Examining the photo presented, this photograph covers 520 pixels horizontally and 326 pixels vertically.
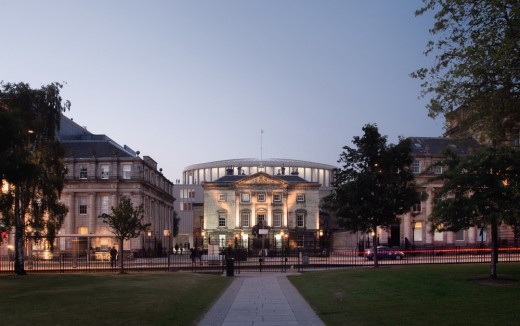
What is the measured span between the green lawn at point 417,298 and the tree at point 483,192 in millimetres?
2732

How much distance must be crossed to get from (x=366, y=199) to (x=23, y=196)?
24501 millimetres

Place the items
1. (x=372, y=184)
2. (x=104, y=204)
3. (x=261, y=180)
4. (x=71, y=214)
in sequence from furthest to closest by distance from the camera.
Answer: (x=261, y=180), (x=104, y=204), (x=71, y=214), (x=372, y=184)

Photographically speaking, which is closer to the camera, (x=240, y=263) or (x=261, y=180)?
(x=240, y=263)

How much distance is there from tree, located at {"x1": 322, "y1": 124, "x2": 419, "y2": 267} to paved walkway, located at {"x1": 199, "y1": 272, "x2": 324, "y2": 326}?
1277cm

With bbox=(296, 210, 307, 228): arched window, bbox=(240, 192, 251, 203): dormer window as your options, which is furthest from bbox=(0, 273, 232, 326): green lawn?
bbox=(296, 210, 307, 228): arched window

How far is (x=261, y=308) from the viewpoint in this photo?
75.5 feet

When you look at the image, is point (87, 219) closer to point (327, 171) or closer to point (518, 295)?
point (518, 295)

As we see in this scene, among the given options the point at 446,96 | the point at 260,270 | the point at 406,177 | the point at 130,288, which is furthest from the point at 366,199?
the point at 446,96

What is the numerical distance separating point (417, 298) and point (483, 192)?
7.06 metres

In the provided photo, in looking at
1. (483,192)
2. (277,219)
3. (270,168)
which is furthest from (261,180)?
(483,192)

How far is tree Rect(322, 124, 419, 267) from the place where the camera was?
43844mm

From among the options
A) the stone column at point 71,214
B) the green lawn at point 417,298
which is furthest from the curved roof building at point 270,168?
the green lawn at point 417,298

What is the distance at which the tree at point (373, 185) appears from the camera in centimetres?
4384

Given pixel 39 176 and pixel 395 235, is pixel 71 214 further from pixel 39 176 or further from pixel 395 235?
pixel 395 235
